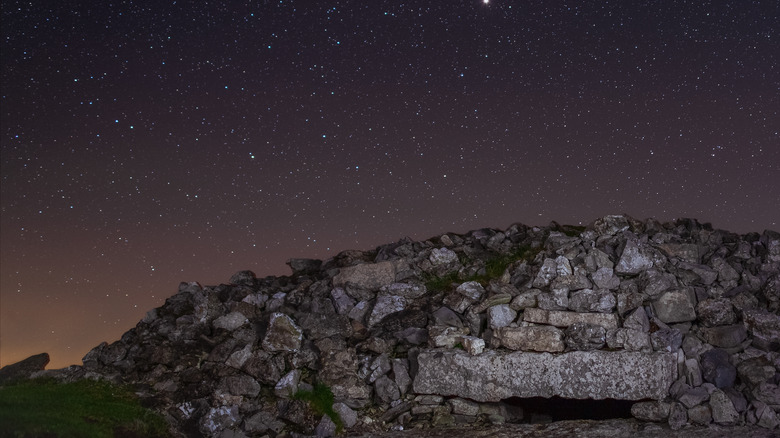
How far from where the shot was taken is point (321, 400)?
32.0 feet

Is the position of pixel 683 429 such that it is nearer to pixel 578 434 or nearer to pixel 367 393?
pixel 578 434

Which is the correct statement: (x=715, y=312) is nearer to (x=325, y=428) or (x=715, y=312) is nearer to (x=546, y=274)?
(x=546, y=274)

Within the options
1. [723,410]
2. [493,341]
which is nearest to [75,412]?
[493,341]

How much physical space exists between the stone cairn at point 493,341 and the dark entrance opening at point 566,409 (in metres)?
0.71

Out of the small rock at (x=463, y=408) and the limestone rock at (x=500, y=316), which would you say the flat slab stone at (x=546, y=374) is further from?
the limestone rock at (x=500, y=316)

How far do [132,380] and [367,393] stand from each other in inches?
146

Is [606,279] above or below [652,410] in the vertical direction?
above

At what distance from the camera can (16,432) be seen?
840cm

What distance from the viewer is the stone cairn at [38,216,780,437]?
30.3ft

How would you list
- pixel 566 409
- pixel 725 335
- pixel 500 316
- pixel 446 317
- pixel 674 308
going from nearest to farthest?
1. pixel 725 335
2. pixel 674 308
3. pixel 500 316
4. pixel 446 317
5. pixel 566 409

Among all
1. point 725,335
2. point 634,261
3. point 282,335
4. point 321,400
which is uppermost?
point 634,261

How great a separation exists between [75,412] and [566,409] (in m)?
7.56

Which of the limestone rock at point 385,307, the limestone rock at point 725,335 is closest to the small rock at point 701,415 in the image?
the limestone rock at point 725,335

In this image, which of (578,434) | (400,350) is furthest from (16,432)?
(578,434)
